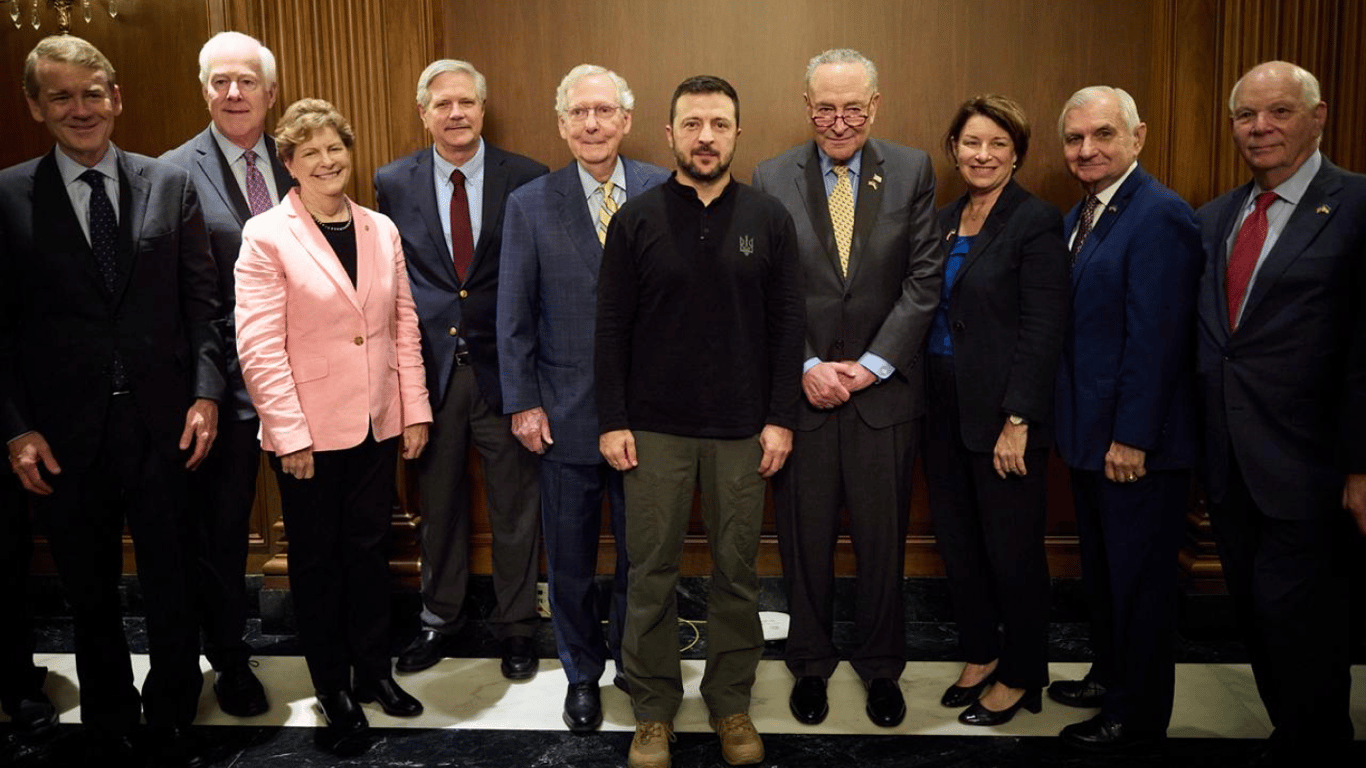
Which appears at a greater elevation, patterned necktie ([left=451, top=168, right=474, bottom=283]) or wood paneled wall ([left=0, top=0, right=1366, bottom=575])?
wood paneled wall ([left=0, top=0, right=1366, bottom=575])

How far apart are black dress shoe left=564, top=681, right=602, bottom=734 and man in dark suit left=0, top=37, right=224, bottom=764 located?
1010 mm

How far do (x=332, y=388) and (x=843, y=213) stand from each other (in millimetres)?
1501

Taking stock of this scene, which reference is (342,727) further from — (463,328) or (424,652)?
(463,328)

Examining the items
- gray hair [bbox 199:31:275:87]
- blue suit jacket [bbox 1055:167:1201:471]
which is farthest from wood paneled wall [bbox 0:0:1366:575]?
blue suit jacket [bbox 1055:167:1201:471]

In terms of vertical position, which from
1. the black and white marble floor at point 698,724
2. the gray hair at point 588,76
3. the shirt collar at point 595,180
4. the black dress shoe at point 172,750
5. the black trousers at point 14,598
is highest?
the gray hair at point 588,76

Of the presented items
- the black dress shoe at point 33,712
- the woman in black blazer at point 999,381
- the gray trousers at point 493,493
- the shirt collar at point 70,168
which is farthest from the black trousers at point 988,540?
the black dress shoe at point 33,712

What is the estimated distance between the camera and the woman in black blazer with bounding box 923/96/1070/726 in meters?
2.90

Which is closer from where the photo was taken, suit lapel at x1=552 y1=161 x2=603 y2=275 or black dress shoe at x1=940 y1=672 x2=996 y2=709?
suit lapel at x1=552 y1=161 x2=603 y2=275

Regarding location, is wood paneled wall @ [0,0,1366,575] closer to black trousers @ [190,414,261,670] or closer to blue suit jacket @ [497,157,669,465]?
black trousers @ [190,414,261,670]

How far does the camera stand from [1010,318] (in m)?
2.94

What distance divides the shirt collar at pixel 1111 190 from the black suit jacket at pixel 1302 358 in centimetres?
42

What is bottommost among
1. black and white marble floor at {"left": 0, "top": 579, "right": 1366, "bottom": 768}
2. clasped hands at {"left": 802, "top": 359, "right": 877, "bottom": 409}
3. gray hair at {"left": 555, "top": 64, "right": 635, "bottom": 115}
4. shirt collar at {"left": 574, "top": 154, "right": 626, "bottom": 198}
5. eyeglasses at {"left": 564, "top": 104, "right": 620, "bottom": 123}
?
black and white marble floor at {"left": 0, "top": 579, "right": 1366, "bottom": 768}

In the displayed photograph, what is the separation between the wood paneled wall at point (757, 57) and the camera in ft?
12.1

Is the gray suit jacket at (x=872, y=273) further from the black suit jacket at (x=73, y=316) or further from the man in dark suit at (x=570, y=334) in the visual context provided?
the black suit jacket at (x=73, y=316)
